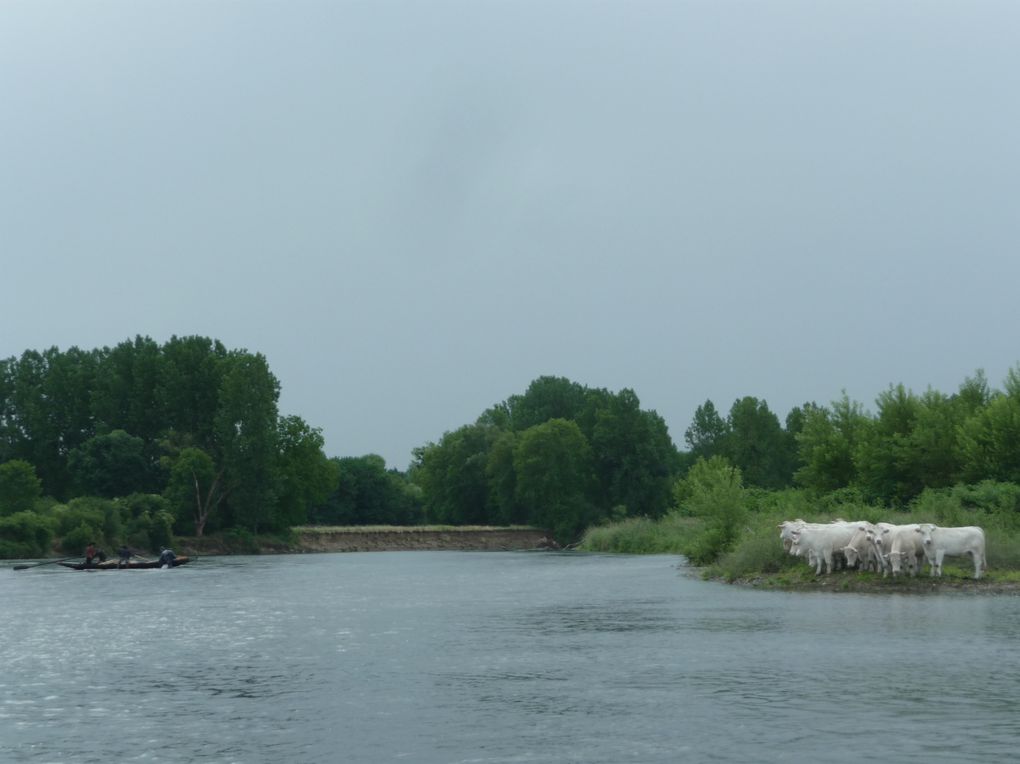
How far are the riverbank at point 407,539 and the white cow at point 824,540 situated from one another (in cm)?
7331

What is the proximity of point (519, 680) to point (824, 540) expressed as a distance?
78.3 feet

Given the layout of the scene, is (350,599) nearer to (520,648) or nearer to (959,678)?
(520,648)

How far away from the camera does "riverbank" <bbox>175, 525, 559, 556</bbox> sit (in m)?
117

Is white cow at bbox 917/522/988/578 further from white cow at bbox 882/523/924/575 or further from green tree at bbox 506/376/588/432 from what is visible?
green tree at bbox 506/376/588/432

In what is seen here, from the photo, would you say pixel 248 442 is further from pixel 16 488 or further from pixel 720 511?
pixel 720 511

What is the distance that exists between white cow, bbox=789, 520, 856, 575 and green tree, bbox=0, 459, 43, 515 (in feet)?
223

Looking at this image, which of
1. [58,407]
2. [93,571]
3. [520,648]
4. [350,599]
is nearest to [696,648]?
[520,648]

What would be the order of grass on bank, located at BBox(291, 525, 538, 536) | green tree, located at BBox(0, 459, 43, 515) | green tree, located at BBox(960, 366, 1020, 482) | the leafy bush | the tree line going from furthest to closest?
grass on bank, located at BBox(291, 525, 538, 536), the tree line, green tree, located at BBox(0, 459, 43, 515), the leafy bush, green tree, located at BBox(960, 366, 1020, 482)

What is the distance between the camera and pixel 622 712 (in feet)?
68.9

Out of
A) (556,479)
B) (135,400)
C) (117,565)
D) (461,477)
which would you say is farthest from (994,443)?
(461,477)

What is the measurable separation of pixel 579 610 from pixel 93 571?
41.0m

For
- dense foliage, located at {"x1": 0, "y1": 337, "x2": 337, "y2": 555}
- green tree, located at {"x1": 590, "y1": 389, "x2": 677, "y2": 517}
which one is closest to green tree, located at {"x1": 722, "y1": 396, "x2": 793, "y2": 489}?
green tree, located at {"x1": 590, "y1": 389, "x2": 677, "y2": 517}

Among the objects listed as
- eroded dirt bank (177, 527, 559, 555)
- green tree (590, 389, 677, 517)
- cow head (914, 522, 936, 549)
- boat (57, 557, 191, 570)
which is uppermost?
green tree (590, 389, 677, 517)

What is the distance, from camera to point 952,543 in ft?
139
